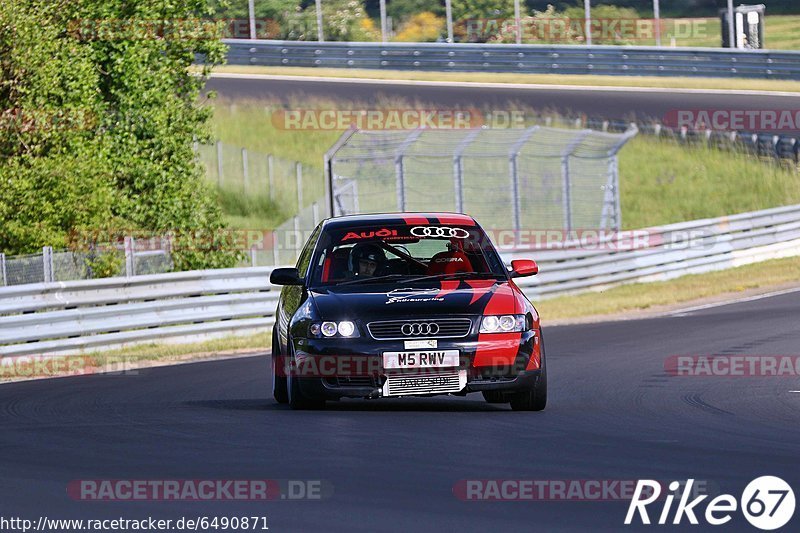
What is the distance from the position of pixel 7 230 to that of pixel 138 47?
4750 millimetres

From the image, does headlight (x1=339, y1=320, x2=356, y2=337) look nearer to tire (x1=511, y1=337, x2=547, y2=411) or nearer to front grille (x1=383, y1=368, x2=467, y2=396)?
front grille (x1=383, y1=368, x2=467, y2=396)

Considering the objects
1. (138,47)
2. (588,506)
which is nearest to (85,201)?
(138,47)

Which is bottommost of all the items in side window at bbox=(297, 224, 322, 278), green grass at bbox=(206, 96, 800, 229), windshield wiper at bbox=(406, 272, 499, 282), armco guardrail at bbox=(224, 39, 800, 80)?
green grass at bbox=(206, 96, 800, 229)

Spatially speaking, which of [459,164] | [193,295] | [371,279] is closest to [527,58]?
[459,164]

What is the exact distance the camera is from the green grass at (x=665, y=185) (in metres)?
37.8

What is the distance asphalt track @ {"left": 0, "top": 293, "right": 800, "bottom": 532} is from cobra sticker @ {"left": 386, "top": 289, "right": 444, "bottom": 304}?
81 cm

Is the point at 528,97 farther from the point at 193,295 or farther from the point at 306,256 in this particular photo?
the point at 306,256

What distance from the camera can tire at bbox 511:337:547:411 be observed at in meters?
10.8

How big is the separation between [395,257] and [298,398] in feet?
4.97

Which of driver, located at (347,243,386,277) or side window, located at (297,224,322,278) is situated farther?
side window, located at (297,224,322,278)

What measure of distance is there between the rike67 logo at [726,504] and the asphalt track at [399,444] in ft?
0.24

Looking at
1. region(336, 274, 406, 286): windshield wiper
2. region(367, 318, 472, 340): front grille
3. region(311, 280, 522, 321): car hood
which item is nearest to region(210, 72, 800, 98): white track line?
region(336, 274, 406, 286): windshield wiper

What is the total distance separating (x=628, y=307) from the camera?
25.1 metres

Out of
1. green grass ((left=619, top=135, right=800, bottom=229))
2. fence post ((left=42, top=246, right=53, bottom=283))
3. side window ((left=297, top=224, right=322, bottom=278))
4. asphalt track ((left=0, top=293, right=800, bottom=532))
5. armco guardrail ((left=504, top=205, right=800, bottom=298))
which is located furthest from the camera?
green grass ((left=619, top=135, right=800, bottom=229))
